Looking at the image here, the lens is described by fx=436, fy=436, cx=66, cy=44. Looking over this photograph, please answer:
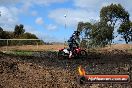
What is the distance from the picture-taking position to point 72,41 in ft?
95.9

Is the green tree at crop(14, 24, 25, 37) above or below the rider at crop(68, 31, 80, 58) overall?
above

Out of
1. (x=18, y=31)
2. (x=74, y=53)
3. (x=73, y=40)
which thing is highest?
(x=18, y=31)

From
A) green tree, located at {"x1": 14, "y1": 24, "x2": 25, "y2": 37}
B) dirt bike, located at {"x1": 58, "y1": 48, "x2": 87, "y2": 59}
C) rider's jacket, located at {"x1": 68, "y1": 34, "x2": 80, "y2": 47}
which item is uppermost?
green tree, located at {"x1": 14, "y1": 24, "x2": 25, "y2": 37}

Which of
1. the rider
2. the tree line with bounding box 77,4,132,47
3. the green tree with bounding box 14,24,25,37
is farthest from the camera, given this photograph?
the green tree with bounding box 14,24,25,37

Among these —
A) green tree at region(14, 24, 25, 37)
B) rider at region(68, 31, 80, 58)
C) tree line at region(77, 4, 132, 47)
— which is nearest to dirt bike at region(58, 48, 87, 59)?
rider at region(68, 31, 80, 58)

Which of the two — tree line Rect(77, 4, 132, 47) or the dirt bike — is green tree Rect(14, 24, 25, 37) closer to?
tree line Rect(77, 4, 132, 47)

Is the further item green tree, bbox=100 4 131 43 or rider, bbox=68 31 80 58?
green tree, bbox=100 4 131 43

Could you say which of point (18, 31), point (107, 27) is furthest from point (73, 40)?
point (18, 31)

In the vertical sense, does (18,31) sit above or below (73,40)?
above

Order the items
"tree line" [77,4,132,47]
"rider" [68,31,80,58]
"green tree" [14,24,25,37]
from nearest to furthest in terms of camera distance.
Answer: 1. "rider" [68,31,80,58]
2. "tree line" [77,4,132,47]
3. "green tree" [14,24,25,37]

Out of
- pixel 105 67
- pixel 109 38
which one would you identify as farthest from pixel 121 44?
pixel 105 67

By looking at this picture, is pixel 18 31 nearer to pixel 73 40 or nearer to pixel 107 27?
pixel 107 27

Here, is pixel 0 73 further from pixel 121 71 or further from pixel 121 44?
pixel 121 44

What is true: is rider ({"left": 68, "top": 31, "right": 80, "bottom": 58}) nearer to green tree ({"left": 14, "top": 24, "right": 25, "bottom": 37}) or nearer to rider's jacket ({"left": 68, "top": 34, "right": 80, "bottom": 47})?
rider's jacket ({"left": 68, "top": 34, "right": 80, "bottom": 47})
